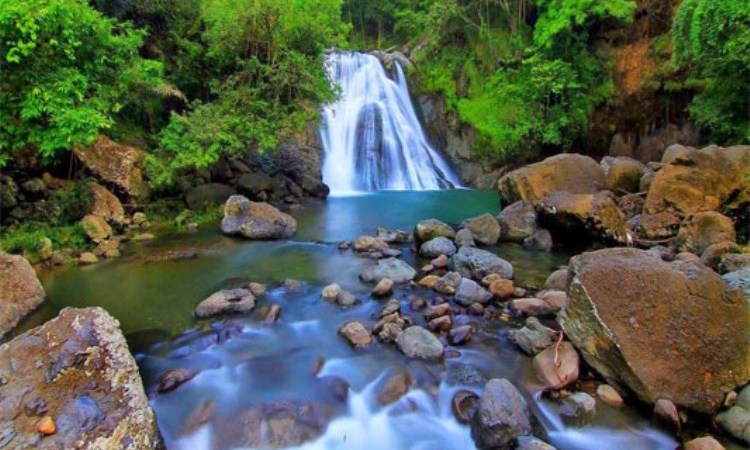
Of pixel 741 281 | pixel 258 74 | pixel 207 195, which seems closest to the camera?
pixel 741 281

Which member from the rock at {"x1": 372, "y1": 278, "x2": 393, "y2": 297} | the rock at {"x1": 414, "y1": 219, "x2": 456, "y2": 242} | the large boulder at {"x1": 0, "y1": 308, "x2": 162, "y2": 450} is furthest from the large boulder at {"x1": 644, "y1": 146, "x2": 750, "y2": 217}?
the large boulder at {"x1": 0, "y1": 308, "x2": 162, "y2": 450}

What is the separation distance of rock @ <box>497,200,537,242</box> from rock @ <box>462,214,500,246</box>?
261mm

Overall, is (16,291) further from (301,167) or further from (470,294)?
(301,167)

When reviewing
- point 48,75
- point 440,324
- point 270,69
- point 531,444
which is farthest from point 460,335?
point 270,69

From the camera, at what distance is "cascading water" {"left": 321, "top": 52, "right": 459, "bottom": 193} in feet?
59.3

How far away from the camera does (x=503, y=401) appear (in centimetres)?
391

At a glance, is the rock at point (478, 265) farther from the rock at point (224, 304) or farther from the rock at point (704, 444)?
the rock at point (704, 444)

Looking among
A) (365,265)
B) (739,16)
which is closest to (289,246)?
(365,265)

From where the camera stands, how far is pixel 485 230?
9383 mm

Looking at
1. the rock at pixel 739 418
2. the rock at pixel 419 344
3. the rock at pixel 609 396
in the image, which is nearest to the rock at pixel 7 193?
the rock at pixel 419 344

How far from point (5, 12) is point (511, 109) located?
16.1 meters

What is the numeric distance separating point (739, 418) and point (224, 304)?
17.6 feet

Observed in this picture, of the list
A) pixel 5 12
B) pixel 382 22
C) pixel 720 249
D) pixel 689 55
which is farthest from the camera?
pixel 382 22

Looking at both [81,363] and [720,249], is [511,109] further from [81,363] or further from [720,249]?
[81,363]
